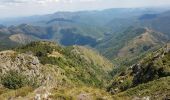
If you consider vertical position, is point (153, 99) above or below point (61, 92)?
below

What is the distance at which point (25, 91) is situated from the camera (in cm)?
8844

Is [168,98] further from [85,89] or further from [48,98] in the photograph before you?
[48,98]

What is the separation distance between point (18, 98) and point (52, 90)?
10001mm

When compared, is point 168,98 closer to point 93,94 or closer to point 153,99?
point 153,99

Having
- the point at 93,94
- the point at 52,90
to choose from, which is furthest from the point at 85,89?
the point at 52,90

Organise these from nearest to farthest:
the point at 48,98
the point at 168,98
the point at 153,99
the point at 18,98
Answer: the point at 48,98 < the point at 18,98 < the point at 168,98 < the point at 153,99

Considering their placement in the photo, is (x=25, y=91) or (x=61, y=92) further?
(x=25, y=91)

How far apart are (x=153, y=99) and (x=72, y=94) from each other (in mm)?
42292

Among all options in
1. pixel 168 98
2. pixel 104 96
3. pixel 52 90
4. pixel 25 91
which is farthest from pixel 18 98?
pixel 168 98

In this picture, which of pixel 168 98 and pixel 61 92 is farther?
pixel 168 98

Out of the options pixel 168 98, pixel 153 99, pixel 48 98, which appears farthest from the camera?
pixel 153 99

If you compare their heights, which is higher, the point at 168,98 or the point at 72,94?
the point at 72,94

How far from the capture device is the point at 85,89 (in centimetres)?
8275

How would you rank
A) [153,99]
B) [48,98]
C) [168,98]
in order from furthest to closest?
[153,99]
[168,98]
[48,98]
